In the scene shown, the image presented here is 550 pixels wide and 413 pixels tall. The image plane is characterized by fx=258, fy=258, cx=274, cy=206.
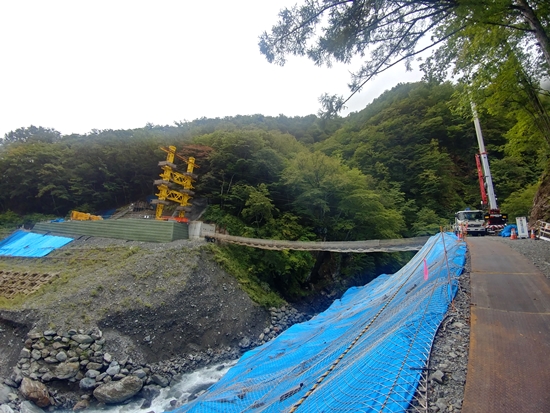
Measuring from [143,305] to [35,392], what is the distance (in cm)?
252

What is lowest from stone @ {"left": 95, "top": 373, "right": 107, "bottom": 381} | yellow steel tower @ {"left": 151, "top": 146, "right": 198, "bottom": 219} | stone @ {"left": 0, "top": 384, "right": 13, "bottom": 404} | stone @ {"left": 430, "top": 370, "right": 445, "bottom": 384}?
stone @ {"left": 95, "top": 373, "right": 107, "bottom": 381}

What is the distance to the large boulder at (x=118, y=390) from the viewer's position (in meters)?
5.27

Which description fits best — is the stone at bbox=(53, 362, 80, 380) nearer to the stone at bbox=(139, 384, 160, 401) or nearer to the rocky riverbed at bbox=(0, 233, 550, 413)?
the rocky riverbed at bbox=(0, 233, 550, 413)

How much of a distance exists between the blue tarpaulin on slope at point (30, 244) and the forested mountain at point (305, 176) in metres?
4.44

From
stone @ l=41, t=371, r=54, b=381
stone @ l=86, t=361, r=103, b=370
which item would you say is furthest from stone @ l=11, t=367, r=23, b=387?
stone @ l=86, t=361, r=103, b=370

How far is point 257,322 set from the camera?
8430 millimetres

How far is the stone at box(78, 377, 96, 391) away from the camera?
5449mm

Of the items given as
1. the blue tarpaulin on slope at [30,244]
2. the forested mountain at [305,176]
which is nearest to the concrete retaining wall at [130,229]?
the blue tarpaulin on slope at [30,244]

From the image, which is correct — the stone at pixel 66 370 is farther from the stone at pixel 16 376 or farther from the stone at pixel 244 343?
the stone at pixel 244 343

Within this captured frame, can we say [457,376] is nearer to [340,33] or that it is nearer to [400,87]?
[340,33]

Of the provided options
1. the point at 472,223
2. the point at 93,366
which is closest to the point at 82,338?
the point at 93,366

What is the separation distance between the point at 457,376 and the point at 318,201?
10.4 m

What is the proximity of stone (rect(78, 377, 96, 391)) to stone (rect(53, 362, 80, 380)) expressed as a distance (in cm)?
28

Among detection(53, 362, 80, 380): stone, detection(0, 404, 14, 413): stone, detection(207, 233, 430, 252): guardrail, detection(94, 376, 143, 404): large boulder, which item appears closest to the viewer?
detection(0, 404, 14, 413): stone
